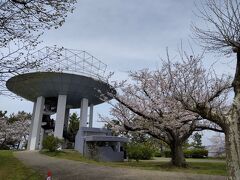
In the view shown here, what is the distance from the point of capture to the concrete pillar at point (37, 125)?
37.9 meters

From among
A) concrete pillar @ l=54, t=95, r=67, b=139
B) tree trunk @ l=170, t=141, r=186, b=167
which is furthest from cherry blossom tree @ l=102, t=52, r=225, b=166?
concrete pillar @ l=54, t=95, r=67, b=139

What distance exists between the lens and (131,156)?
27.2 m

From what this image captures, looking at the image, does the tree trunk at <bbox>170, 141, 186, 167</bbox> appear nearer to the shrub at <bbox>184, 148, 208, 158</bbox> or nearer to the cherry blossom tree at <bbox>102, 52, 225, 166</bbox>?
the cherry blossom tree at <bbox>102, 52, 225, 166</bbox>

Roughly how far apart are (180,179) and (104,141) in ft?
58.1

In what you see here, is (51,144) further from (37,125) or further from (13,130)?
(13,130)

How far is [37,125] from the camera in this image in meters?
38.2

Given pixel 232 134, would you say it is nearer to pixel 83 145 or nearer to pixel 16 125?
pixel 83 145

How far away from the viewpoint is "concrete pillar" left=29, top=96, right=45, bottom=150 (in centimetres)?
3788

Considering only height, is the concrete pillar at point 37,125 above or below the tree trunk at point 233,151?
above

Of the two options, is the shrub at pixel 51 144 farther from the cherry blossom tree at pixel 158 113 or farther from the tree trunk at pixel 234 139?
the tree trunk at pixel 234 139

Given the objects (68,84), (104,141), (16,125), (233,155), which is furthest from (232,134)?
(16,125)

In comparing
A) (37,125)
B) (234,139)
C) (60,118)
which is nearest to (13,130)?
(37,125)

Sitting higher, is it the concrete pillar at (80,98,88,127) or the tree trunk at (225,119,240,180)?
the concrete pillar at (80,98,88,127)

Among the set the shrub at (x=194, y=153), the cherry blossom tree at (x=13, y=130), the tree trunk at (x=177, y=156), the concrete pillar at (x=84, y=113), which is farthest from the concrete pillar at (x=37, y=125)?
the tree trunk at (x=177, y=156)
